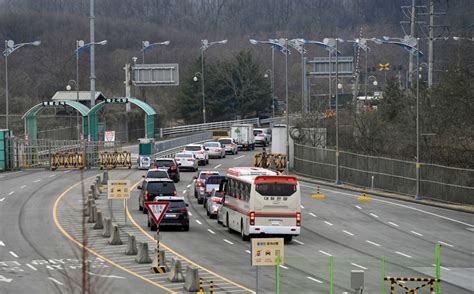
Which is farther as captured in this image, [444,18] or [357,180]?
[444,18]

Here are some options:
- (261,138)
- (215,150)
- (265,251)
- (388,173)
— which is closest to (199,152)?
(215,150)

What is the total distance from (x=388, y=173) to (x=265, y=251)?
37325mm

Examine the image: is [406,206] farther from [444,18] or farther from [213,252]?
[444,18]

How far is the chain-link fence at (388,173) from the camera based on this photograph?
52000 mm

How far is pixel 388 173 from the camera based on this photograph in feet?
194

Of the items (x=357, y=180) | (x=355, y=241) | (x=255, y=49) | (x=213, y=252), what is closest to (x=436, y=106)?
(x=357, y=180)

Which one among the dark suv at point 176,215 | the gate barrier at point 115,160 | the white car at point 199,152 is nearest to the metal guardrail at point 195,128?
the white car at point 199,152

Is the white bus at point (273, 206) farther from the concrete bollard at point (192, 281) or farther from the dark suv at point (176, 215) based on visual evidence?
the concrete bollard at point (192, 281)

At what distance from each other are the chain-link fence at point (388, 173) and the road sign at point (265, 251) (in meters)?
29.5

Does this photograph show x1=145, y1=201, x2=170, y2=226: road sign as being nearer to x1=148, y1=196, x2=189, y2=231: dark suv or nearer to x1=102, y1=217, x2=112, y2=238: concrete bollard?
x1=102, y1=217, x2=112, y2=238: concrete bollard

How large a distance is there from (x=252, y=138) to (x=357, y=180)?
3664cm

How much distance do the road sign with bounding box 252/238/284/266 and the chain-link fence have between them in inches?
1162

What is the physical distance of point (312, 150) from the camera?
69.6 m

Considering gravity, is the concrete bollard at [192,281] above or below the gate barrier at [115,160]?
below
